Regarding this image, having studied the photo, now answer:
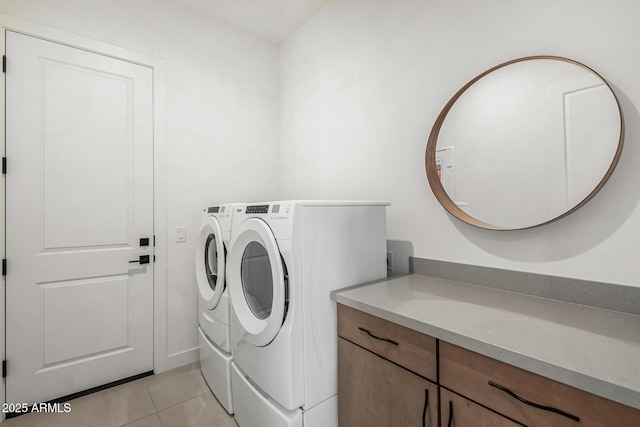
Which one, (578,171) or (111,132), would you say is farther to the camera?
(111,132)

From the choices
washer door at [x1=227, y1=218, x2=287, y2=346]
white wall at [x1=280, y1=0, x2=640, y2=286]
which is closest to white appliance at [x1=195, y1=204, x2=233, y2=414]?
washer door at [x1=227, y1=218, x2=287, y2=346]

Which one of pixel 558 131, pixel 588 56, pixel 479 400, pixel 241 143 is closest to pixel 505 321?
pixel 479 400

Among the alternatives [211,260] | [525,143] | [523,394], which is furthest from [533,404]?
[211,260]

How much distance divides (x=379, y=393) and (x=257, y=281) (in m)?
0.79

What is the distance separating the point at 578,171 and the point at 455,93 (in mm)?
683

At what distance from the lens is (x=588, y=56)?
1143 millimetres

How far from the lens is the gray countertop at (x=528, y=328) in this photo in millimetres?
675

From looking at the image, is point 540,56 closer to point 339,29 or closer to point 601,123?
point 601,123

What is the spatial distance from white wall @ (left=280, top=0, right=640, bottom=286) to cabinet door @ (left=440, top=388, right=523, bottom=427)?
2.35 ft

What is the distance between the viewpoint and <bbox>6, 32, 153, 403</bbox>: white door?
5.77ft

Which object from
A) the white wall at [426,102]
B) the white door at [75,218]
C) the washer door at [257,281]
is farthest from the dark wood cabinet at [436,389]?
the white door at [75,218]

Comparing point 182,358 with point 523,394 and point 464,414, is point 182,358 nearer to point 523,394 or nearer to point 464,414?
point 464,414

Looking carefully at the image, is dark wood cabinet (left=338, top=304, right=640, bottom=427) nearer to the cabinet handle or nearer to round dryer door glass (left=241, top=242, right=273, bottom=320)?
the cabinet handle

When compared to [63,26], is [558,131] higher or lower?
lower
